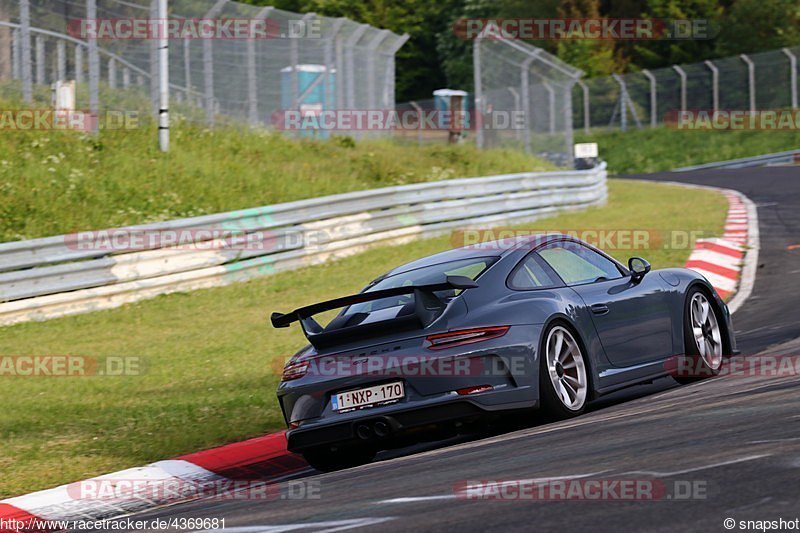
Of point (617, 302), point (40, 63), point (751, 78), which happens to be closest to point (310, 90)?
point (40, 63)

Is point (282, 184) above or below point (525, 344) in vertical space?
above

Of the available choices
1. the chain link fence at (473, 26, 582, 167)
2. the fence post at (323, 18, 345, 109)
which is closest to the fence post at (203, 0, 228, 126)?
the fence post at (323, 18, 345, 109)

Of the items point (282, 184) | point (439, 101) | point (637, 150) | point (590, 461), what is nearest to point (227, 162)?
point (282, 184)

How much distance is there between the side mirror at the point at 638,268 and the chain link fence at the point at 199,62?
12.0 meters

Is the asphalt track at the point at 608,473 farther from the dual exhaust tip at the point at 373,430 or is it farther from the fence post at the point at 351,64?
the fence post at the point at 351,64

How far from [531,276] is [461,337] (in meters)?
0.96

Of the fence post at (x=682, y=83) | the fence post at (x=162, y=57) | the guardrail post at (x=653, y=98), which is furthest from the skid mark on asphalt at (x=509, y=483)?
the guardrail post at (x=653, y=98)

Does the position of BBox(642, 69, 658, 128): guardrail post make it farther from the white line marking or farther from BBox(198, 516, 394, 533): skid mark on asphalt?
BBox(198, 516, 394, 533): skid mark on asphalt

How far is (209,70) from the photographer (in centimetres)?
2148

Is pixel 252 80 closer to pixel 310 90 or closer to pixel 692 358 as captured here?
pixel 310 90

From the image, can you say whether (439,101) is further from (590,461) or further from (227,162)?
(590,461)

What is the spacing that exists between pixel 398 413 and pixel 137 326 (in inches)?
275

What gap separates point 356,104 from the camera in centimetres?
2644

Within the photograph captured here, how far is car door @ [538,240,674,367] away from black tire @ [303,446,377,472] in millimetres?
1691
